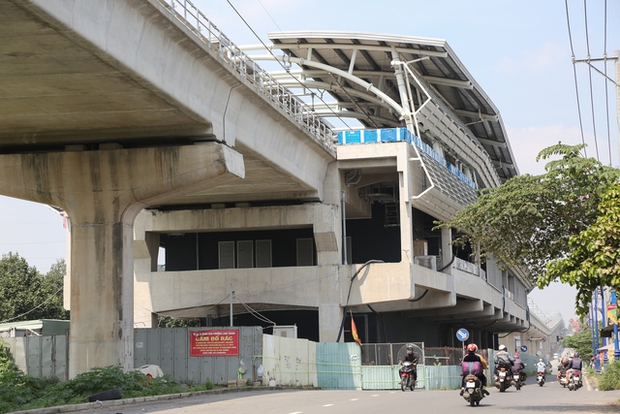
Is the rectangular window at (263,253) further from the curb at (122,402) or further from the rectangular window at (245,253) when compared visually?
the curb at (122,402)

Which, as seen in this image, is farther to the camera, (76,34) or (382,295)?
(382,295)

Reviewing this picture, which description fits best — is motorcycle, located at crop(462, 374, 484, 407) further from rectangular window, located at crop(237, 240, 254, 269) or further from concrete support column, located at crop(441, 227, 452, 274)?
rectangular window, located at crop(237, 240, 254, 269)

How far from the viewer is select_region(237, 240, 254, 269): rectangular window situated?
55438mm

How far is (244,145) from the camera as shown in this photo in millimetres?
34406

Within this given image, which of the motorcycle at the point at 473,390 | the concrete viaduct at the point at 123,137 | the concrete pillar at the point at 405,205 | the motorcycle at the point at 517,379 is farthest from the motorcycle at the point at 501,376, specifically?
the concrete pillar at the point at 405,205

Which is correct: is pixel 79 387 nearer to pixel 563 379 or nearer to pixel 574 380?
pixel 574 380

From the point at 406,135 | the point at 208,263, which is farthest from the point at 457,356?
the point at 208,263

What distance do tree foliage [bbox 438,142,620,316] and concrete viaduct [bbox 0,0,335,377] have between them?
376 inches

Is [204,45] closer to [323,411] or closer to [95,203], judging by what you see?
[95,203]

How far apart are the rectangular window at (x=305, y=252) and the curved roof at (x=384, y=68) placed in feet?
31.2

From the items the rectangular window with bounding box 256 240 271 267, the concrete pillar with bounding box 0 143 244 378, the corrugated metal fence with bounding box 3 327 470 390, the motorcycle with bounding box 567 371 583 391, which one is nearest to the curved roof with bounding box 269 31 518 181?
the rectangular window with bounding box 256 240 271 267

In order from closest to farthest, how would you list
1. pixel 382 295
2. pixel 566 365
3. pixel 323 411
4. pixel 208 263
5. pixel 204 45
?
pixel 323 411 → pixel 204 45 → pixel 566 365 → pixel 382 295 → pixel 208 263

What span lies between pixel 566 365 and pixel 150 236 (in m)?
24.0

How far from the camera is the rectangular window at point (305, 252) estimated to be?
54.9 meters
